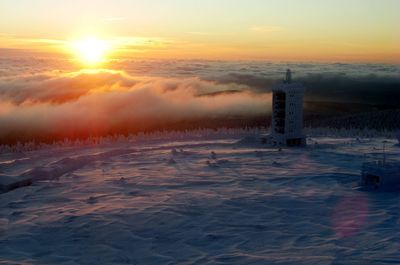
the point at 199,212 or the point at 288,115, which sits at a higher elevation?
the point at 288,115

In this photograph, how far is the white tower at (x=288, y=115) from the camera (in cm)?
5997

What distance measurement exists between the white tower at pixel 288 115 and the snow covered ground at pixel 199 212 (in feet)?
23.6

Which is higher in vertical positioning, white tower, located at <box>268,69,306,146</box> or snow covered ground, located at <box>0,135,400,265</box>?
white tower, located at <box>268,69,306,146</box>

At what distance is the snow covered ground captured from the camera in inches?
1017

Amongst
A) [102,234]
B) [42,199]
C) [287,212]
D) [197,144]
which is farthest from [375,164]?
[197,144]

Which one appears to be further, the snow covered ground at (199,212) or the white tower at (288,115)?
the white tower at (288,115)

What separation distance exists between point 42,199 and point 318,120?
122445 mm

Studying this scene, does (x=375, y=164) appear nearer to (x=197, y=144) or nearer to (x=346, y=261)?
(x=346, y=261)

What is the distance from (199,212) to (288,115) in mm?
29875

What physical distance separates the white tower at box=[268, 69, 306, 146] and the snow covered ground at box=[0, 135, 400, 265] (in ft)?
23.6

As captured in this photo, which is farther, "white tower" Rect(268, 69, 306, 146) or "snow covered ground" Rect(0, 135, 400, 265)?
"white tower" Rect(268, 69, 306, 146)

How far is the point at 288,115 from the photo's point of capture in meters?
59.7

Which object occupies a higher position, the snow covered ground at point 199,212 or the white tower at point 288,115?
the white tower at point 288,115

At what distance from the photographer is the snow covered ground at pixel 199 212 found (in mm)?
25844
